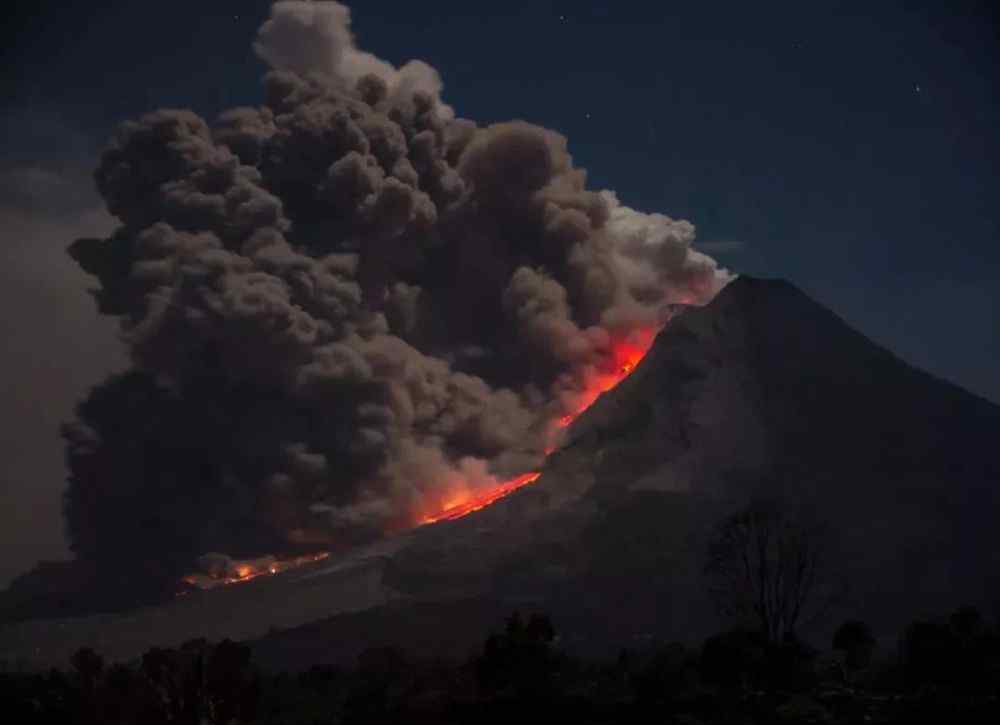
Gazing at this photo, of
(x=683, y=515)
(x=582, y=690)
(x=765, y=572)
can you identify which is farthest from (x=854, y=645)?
(x=683, y=515)

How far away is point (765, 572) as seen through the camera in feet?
148

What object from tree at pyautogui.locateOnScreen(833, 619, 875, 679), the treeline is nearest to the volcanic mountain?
tree at pyautogui.locateOnScreen(833, 619, 875, 679)

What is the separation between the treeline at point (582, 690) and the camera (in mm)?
29188

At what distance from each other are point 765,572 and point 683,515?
1294 inches

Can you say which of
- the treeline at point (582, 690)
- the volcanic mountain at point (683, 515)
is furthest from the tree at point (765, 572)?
the volcanic mountain at point (683, 515)

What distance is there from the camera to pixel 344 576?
7069cm

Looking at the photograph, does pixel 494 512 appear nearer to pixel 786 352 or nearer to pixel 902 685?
pixel 786 352

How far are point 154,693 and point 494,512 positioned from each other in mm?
46627

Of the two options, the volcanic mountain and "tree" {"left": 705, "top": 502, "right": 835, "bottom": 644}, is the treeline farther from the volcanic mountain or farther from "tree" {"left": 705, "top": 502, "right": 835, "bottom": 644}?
the volcanic mountain

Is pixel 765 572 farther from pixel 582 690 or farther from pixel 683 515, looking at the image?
pixel 683 515

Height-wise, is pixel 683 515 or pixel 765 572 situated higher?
pixel 683 515

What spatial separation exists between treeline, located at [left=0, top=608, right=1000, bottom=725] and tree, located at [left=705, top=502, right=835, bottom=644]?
279 cm

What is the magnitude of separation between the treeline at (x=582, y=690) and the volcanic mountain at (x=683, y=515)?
986 inches

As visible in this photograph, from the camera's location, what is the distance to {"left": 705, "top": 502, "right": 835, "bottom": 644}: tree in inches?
1736
